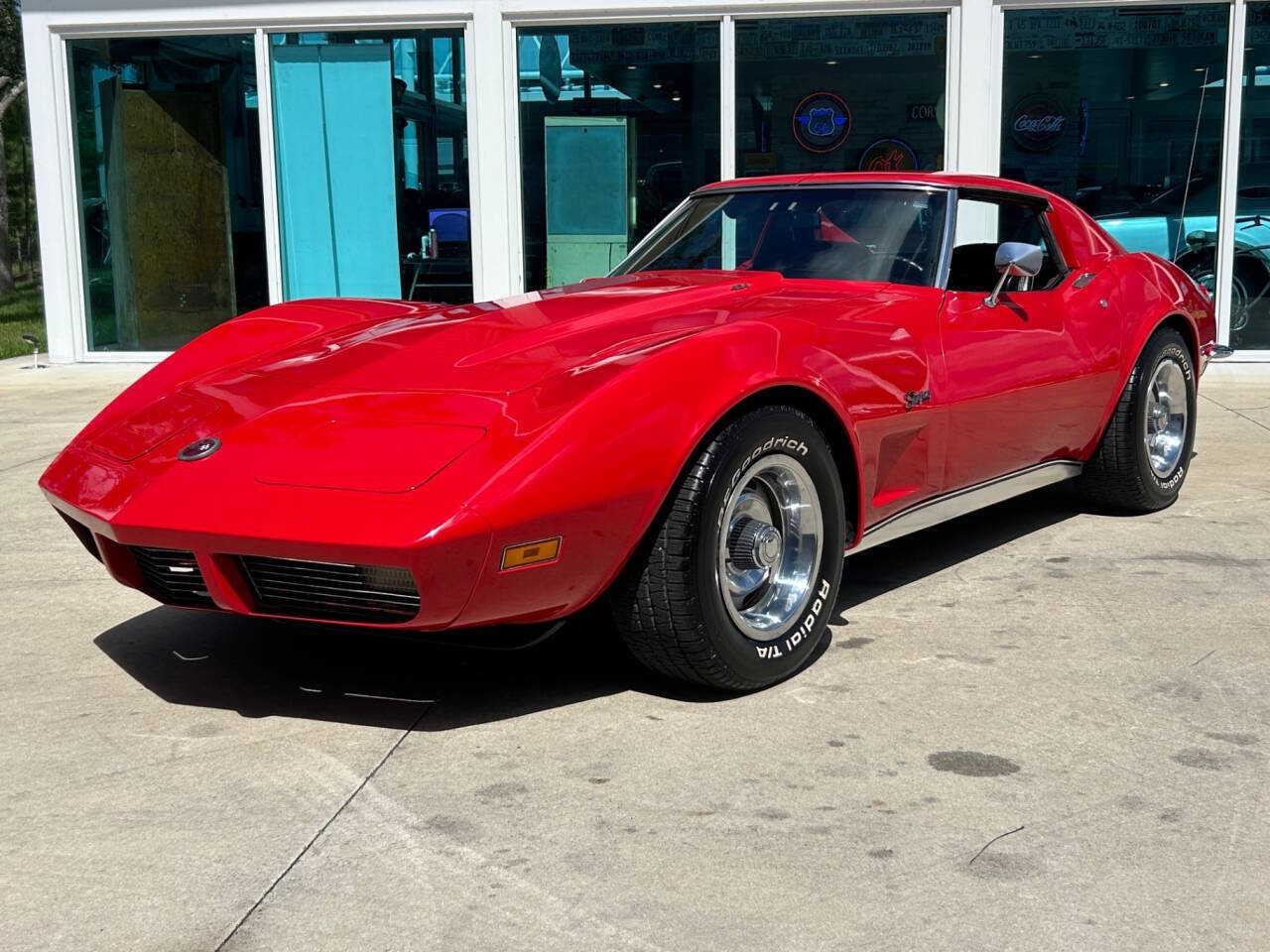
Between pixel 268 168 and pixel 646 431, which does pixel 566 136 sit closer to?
pixel 268 168

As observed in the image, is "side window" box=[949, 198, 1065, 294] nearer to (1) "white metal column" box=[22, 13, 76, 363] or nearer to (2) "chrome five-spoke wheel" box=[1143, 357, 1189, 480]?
(2) "chrome five-spoke wheel" box=[1143, 357, 1189, 480]

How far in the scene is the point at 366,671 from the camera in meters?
3.61

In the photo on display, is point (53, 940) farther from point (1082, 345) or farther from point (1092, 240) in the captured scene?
point (1092, 240)

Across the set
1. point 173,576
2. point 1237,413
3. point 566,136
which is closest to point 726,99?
point 566,136

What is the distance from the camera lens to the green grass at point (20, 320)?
44.6 ft

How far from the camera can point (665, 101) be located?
35.3 ft

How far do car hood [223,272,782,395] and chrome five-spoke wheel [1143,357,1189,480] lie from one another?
1.99 m

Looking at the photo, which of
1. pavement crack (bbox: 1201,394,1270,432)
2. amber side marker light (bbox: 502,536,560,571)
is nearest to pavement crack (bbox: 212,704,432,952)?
amber side marker light (bbox: 502,536,560,571)

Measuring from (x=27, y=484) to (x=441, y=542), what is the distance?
4259 millimetres

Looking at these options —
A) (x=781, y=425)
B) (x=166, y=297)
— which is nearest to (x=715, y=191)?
(x=781, y=425)

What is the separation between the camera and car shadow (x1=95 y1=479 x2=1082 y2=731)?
3.36m

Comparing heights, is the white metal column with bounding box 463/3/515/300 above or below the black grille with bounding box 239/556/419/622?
above

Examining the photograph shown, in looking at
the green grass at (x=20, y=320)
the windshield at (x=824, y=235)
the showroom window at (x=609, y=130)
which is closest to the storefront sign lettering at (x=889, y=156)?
the showroom window at (x=609, y=130)

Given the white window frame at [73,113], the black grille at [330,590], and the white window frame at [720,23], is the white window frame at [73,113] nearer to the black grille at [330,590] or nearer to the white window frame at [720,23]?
the white window frame at [720,23]
